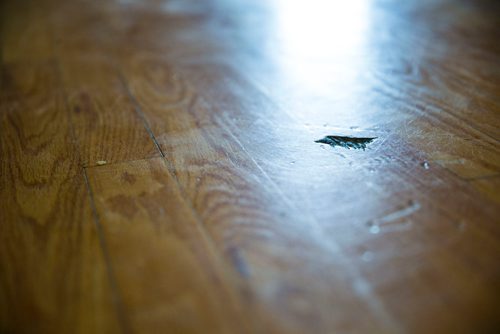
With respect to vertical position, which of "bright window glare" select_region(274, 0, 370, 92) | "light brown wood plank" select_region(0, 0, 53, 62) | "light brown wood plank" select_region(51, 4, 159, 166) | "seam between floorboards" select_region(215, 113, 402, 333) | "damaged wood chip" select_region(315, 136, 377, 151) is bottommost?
"light brown wood plank" select_region(0, 0, 53, 62)

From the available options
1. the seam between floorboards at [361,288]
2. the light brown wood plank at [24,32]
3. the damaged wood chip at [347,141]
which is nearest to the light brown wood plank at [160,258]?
the seam between floorboards at [361,288]

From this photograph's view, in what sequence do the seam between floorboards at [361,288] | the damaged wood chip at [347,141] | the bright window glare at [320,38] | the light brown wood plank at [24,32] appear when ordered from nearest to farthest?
the seam between floorboards at [361,288] < the damaged wood chip at [347,141] < the bright window glare at [320,38] < the light brown wood plank at [24,32]

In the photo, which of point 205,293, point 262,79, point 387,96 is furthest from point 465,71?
point 205,293

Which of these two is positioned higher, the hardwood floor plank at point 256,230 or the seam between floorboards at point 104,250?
the hardwood floor plank at point 256,230

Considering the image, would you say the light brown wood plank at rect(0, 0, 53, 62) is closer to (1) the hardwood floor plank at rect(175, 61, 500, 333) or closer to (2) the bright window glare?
(2) the bright window glare

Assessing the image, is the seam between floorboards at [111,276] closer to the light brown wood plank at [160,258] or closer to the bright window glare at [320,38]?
the light brown wood plank at [160,258]

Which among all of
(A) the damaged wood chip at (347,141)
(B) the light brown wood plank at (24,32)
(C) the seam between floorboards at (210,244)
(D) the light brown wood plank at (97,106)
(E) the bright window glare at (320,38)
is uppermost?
(A) the damaged wood chip at (347,141)

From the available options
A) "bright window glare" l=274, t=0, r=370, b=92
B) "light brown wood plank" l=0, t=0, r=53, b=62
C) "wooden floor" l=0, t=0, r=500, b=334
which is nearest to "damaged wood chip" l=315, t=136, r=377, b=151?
"wooden floor" l=0, t=0, r=500, b=334
